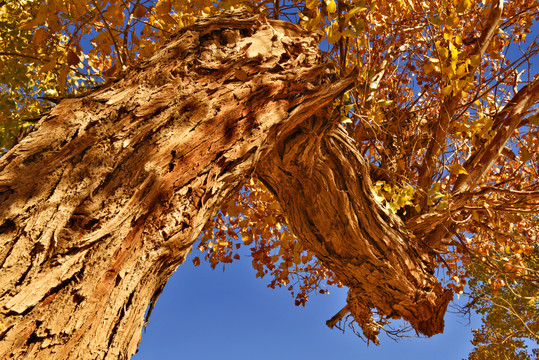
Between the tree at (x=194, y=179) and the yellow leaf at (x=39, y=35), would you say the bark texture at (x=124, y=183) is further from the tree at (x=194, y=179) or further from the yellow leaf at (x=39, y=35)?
the yellow leaf at (x=39, y=35)

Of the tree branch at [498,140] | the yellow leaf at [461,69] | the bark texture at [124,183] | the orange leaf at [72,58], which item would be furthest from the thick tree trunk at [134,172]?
the tree branch at [498,140]

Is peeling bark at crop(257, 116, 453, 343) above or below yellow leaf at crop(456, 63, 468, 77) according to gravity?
below

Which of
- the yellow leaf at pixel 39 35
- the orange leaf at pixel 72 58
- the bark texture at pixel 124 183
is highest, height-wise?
the yellow leaf at pixel 39 35

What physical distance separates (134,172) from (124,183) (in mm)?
63

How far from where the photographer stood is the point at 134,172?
152cm

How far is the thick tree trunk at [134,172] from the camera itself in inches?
48.0

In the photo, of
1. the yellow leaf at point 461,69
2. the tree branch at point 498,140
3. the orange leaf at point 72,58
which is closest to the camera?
the orange leaf at point 72,58

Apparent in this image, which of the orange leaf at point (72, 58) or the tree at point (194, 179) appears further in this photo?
the orange leaf at point (72, 58)

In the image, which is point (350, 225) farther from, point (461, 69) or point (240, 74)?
point (240, 74)

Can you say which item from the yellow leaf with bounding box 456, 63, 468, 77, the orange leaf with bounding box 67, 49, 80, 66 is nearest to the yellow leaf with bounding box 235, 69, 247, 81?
the orange leaf with bounding box 67, 49, 80, 66

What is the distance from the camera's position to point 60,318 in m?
1.20

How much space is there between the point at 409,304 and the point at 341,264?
2.43ft

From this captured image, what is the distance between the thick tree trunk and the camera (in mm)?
1219

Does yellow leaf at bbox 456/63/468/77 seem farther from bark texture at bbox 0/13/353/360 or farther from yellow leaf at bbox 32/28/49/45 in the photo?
yellow leaf at bbox 32/28/49/45
